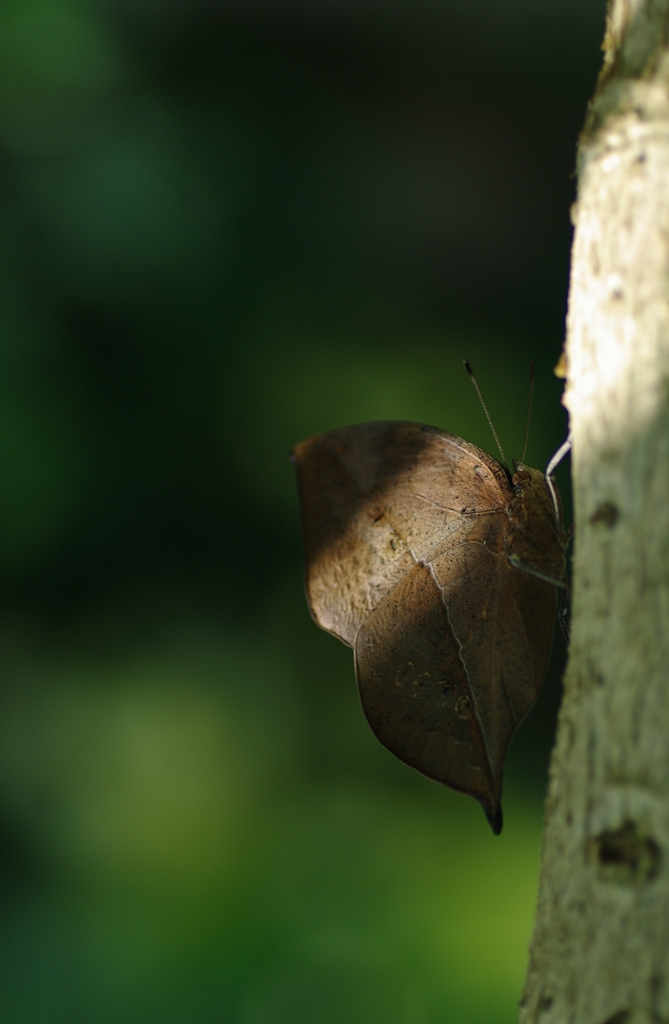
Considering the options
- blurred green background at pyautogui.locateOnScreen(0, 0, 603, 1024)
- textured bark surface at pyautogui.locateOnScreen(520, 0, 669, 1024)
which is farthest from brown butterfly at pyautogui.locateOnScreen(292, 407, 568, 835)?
blurred green background at pyautogui.locateOnScreen(0, 0, 603, 1024)

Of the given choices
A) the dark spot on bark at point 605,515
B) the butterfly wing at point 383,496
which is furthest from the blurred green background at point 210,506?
the dark spot on bark at point 605,515

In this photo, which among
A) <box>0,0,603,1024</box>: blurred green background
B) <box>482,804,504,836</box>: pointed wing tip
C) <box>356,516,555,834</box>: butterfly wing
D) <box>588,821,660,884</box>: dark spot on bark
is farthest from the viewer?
<box>0,0,603,1024</box>: blurred green background

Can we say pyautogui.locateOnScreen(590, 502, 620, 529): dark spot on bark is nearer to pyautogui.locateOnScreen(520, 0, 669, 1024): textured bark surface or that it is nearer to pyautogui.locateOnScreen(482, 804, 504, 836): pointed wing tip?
pyautogui.locateOnScreen(520, 0, 669, 1024): textured bark surface

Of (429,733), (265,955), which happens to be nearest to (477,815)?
(265,955)

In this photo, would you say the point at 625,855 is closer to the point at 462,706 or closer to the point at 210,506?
the point at 462,706

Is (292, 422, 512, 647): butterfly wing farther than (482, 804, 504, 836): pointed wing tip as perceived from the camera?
Yes

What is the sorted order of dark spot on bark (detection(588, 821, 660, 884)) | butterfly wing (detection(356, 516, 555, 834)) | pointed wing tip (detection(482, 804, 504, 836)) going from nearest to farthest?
dark spot on bark (detection(588, 821, 660, 884)) < pointed wing tip (detection(482, 804, 504, 836)) < butterfly wing (detection(356, 516, 555, 834))

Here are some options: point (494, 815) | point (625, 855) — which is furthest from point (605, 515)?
point (494, 815)
